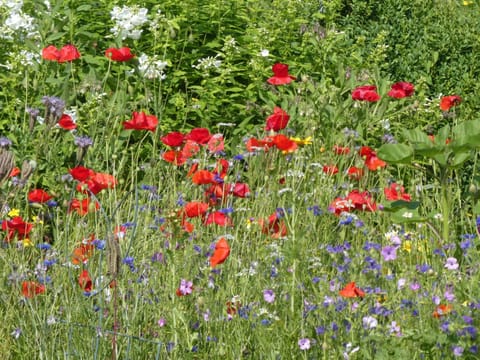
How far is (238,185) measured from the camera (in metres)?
3.87

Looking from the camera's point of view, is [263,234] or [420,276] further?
[263,234]

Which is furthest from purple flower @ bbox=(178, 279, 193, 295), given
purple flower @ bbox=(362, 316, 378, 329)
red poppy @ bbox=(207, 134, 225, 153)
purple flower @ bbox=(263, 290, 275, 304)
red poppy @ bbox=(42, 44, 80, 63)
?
red poppy @ bbox=(42, 44, 80, 63)

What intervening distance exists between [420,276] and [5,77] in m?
2.57

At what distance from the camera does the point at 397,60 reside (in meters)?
5.81

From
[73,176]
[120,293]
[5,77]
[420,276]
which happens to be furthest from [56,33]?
[420,276]

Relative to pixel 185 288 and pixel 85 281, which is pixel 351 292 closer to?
pixel 185 288

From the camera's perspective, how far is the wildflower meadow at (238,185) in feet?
9.72

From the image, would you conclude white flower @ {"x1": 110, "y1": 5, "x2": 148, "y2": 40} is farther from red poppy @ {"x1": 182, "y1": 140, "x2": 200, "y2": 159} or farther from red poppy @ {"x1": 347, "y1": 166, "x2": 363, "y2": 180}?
red poppy @ {"x1": 347, "y1": 166, "x2": 363, "y2": 180}

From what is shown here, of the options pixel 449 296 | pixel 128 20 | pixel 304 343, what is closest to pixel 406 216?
pixel 449 296

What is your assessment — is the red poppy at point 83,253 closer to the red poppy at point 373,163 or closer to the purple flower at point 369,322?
the purple flower at point 369,322

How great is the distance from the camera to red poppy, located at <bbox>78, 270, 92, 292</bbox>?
3.10 metres

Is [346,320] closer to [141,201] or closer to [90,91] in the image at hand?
[141,201]

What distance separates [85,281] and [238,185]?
3.06 feet

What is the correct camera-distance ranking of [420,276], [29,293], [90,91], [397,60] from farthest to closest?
[397,60], [90,91], [420,276], [29,293]
